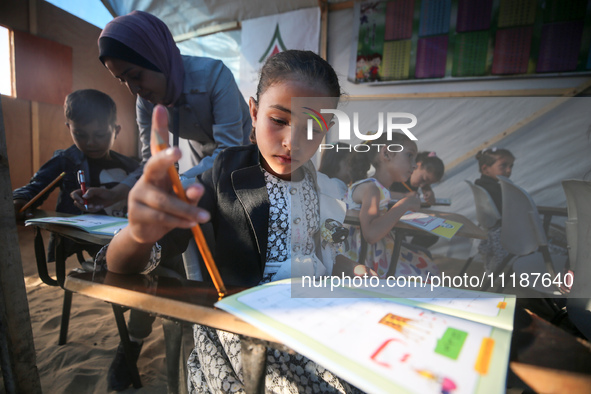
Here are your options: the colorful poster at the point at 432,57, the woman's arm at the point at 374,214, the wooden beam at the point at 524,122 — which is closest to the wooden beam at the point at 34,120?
the woman's arm at the point at 374,214

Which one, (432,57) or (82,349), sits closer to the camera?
(82,349)

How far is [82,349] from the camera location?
138cm

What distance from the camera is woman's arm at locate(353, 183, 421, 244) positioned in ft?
4.85

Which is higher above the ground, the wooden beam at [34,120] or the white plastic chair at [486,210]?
the wooden beam at [34,120]

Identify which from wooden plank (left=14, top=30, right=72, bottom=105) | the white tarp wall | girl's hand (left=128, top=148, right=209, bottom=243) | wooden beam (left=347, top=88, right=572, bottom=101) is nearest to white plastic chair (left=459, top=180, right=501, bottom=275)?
the white tarp wall

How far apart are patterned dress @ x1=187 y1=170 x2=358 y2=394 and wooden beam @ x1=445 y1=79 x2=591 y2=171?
9.73 feet

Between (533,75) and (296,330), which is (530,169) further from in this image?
(296,330)

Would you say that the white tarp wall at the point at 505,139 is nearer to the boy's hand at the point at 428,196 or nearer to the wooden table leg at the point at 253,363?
the boy's hand at the point at 428,196

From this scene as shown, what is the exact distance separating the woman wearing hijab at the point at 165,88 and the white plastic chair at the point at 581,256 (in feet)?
3.92

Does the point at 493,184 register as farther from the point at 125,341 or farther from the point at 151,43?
the point at 125,341

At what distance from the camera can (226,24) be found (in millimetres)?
3877

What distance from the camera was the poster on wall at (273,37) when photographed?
343 centimetres

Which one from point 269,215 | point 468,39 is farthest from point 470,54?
point 269,215

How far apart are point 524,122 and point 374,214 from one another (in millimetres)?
2486
